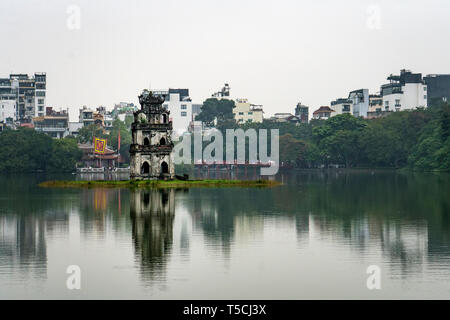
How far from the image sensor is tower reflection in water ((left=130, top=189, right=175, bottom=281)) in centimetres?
3434

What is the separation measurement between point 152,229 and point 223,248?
8.26 meters

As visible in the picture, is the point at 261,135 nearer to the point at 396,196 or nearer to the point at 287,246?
the point at 396,196

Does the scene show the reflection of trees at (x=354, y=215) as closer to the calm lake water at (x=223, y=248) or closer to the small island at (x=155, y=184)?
the calm lake water at (x=223, y=248)

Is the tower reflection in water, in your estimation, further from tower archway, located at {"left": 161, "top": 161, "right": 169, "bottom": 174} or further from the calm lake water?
tower archway, located at {"left": 161, "top": 161, "right": 169, "bottom": 174}

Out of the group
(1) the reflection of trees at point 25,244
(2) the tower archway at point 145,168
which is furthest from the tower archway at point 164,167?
(1) the reflection of trees at point 25,244

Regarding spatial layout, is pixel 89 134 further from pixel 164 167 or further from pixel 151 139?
pixel 151 139

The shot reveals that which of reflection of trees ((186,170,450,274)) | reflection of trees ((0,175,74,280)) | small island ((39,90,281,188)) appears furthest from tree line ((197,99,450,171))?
reflection of trees ((0,175,74,280))

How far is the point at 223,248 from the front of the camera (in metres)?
39.7

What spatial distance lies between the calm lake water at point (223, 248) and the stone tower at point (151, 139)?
23524mm

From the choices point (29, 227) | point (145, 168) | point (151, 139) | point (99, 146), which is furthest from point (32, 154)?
point (29, 227)

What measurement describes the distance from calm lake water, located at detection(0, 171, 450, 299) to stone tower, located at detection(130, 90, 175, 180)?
23.5 metres

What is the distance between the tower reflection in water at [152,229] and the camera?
113 ft

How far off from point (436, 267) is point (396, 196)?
43.9 meters

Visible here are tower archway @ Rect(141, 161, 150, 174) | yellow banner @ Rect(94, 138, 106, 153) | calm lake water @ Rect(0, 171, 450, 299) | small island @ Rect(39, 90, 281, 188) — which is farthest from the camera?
yellow banner @ Rect(94, 138, 106, 153)
